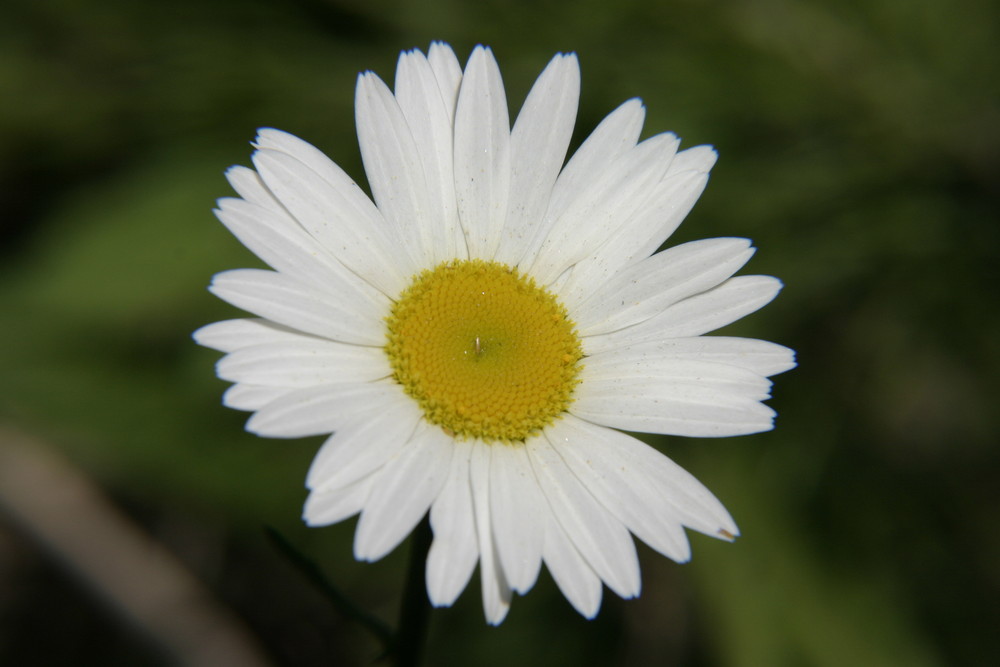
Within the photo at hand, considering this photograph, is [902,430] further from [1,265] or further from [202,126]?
[1,265]

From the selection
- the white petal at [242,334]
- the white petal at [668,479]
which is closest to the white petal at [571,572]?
the white petal at [668,479]

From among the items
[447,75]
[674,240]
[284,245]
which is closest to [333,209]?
[284,245]

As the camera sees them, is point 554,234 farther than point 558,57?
Yes

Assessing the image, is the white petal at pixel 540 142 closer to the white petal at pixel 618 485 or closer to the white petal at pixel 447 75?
the white petal at pixel 447 75

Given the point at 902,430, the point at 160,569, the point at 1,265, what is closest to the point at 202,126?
the point at 1,265

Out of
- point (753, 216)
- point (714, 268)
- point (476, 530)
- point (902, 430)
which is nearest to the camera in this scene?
point (476, 530)

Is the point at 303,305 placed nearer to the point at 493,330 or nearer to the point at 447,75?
the point at 493,330

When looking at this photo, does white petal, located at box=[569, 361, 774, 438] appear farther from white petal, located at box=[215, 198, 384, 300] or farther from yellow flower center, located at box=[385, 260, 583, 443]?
white petal, located at box=[215, 198, 384, 300]
